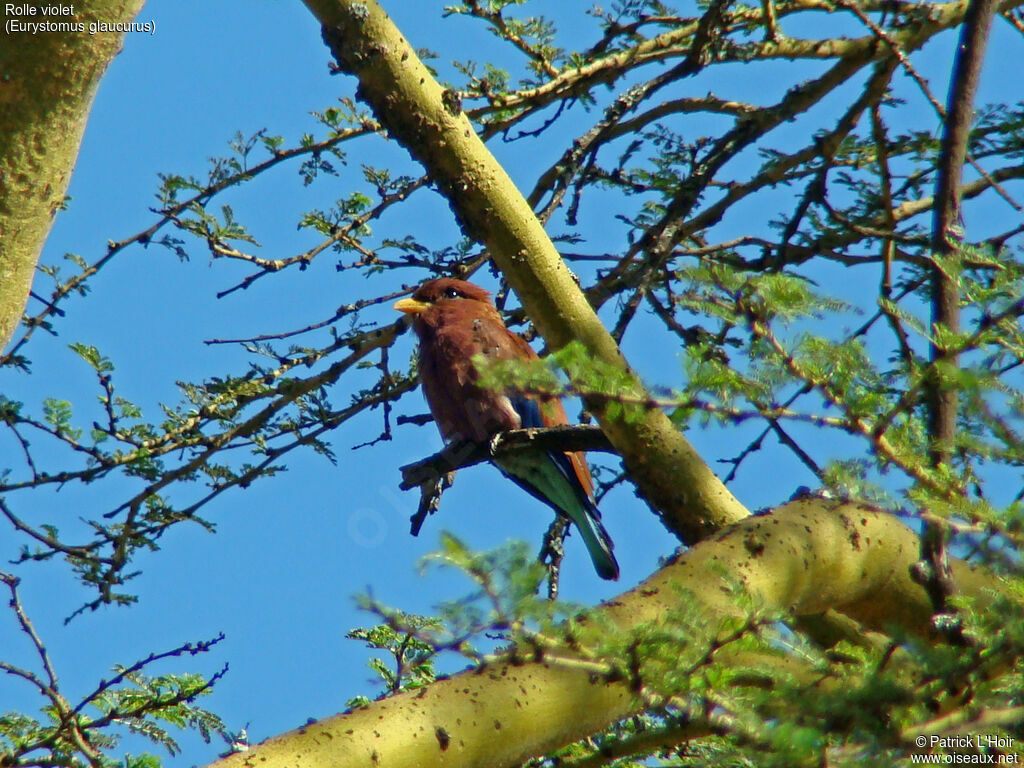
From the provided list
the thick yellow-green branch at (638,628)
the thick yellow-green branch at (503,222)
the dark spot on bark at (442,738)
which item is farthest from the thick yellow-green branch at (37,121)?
the dark spot on bark at (442,738)

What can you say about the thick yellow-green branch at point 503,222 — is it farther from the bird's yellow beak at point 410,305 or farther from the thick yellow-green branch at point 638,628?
the bird's yellow beak at point 410,305

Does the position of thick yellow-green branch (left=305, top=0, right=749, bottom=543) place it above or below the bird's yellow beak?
below

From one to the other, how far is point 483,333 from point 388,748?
343 centimetres

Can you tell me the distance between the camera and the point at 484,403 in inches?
205

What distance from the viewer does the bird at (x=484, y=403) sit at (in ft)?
16.2

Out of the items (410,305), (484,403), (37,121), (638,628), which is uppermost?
(410,305)

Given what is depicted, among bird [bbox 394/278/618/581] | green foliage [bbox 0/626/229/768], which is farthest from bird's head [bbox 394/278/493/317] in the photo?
green foliage [bbox 0/626/229/768]

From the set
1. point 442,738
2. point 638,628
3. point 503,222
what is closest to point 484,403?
point 503,222

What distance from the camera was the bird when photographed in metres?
4.95

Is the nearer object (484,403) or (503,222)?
(503,222)

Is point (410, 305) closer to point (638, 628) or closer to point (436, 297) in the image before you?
point (436, 297)

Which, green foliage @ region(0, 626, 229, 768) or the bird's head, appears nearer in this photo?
green foliage @ region(0, 626, 229, 768)

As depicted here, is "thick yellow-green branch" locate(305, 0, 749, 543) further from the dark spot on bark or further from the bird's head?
the bird's head

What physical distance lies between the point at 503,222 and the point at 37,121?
141cm
